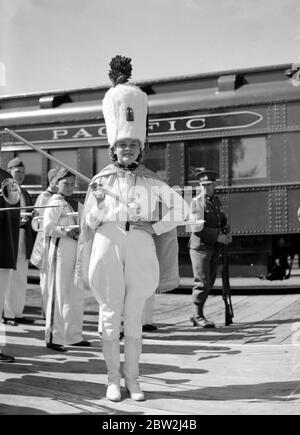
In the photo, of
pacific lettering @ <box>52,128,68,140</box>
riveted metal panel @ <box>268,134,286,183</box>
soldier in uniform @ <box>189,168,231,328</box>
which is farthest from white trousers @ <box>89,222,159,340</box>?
pacific lettering @ <box>52,128,68,140</box>

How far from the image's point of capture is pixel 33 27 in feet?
17.7

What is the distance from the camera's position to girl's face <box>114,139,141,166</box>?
11.9 ft

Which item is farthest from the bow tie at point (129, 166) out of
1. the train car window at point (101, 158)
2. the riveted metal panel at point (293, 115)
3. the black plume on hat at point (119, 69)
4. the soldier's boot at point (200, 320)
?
the train car window at point (101, 158)

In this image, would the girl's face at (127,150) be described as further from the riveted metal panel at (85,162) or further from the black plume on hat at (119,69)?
the riveted metal panel at (85,162)

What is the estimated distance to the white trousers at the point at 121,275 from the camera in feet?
11.5

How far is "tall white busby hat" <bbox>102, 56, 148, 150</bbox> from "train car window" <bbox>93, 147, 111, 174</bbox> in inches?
222

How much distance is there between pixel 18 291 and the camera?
6812 millimetres

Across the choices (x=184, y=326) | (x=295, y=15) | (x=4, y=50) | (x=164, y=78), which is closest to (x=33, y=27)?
(x=4, y=50)

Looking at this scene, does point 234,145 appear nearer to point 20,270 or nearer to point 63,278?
point 20,270

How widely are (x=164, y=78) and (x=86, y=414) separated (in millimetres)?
7194

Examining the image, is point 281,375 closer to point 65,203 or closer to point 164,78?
point 65,203

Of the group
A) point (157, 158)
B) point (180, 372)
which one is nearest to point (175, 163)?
point (157, 158)

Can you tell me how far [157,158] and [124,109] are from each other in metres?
5.58

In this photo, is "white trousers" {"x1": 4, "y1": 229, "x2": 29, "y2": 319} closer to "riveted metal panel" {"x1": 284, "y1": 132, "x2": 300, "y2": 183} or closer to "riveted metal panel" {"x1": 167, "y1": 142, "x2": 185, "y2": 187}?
"riveted metal panel" {"x1": 167, "y1": 142, "x2": 185, "y2": 187}
